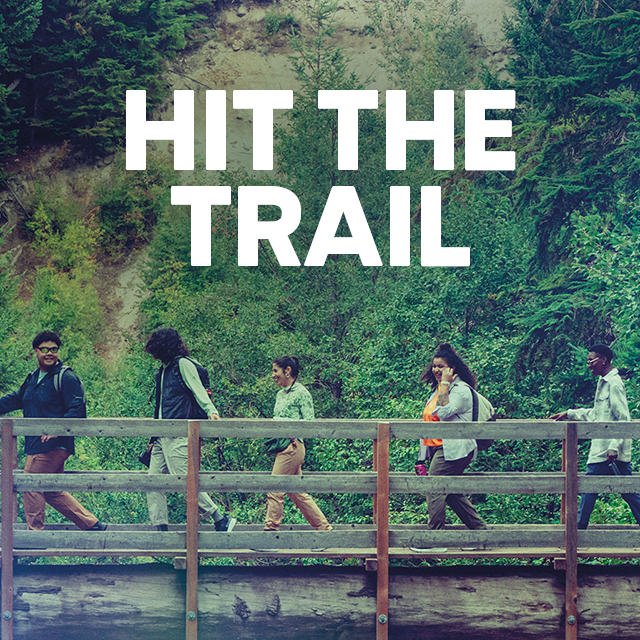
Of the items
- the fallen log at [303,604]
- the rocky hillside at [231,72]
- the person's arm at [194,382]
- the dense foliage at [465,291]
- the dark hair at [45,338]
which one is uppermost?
the rocky hillside at [231,72]

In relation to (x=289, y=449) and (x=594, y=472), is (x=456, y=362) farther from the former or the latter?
(x=594, y=472)

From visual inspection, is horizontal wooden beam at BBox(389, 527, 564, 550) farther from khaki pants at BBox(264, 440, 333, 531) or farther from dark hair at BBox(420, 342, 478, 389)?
dark hair at BBox(420, 342, 478, 389)

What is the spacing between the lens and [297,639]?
256 inches

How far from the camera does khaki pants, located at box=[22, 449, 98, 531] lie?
685cm

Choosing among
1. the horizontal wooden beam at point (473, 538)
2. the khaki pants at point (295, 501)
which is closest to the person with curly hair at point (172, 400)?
the khaki pants at point (295, 501)

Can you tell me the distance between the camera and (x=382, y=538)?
638 cm

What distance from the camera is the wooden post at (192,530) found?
636 centimetres

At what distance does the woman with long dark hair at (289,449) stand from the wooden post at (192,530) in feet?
2.47

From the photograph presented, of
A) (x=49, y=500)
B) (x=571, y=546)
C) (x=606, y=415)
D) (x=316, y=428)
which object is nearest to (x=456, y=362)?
(x=316, y=428)

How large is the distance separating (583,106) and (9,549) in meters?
15.6

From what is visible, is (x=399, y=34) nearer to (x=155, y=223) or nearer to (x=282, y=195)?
(x=155, y=223)

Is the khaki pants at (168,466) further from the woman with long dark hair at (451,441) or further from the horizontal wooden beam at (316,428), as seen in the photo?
the woman with long dark hair at (451,441)

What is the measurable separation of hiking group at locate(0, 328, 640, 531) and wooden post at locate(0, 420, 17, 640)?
334 mm

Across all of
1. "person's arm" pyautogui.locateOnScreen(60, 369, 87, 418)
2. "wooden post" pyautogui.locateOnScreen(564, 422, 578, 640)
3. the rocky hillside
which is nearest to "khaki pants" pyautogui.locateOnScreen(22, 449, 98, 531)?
"person's arm" pyautogui.locateOnScreen(60, 369, 87, 418)
